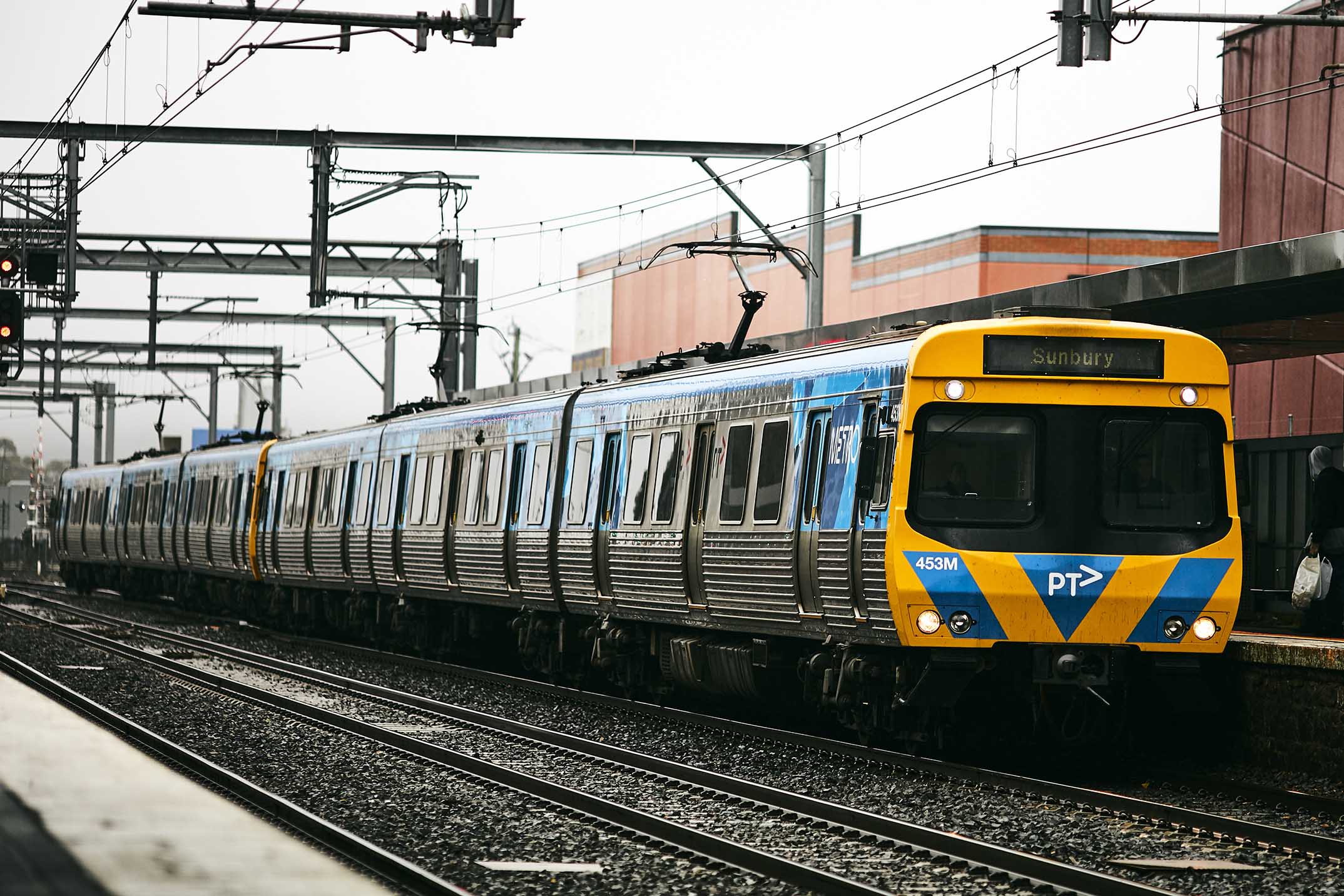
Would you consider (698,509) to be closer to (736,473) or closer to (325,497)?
(736,473)

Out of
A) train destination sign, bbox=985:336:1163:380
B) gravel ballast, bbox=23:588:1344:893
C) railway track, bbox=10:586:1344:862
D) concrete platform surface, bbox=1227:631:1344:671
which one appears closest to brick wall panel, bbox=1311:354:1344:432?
gravel ballast, bbox=23:588:1344:893

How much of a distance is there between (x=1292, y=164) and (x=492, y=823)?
22.3 metres

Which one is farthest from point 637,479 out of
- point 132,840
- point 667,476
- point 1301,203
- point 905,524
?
point 1301,203

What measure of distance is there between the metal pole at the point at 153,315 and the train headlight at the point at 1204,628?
29899 millimetres

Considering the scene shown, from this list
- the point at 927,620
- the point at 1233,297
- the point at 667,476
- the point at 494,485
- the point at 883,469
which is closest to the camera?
the point at 927,620

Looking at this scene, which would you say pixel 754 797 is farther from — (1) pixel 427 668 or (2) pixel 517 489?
(1) pixel 427 668

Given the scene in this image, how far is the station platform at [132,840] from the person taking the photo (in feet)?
18.2

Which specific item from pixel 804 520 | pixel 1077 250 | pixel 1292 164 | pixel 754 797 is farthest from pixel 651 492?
pixel 1077 250

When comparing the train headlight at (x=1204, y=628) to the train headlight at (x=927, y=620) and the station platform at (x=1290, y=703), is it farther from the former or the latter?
the train headlight at (x=927, y=620)

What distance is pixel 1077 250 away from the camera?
5456 centimetres

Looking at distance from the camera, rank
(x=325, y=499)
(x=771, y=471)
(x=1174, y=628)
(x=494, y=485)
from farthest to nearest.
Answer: (x=325, y=499)
(x=494, y=485)
(x=771, y=471)
(x=1174, y=628)

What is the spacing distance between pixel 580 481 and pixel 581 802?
7807 mm

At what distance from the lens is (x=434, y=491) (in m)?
24.2

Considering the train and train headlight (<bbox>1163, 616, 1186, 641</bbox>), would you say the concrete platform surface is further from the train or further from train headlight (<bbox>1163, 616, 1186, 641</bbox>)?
train headlight (<bbox>1163, 616, 1186, 641</bbox>)
